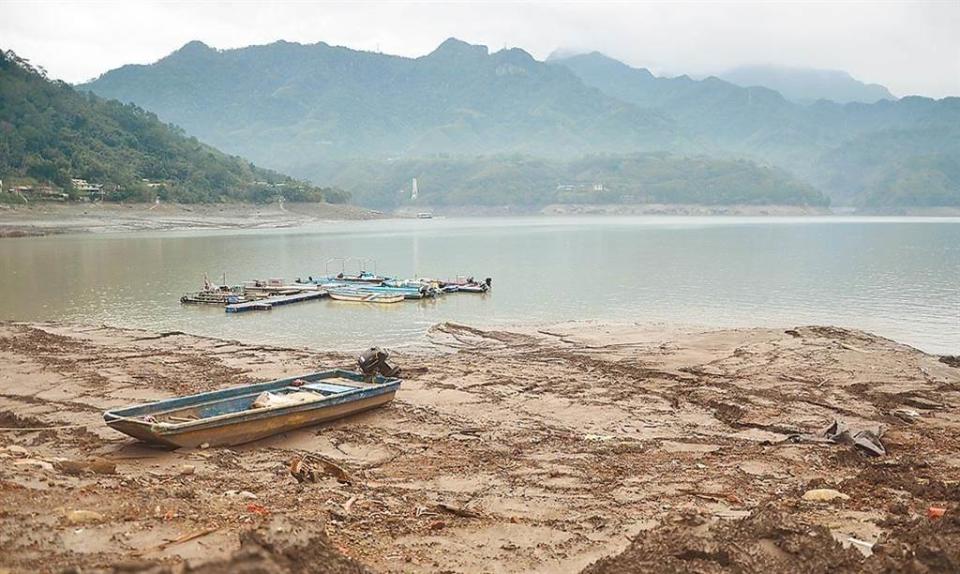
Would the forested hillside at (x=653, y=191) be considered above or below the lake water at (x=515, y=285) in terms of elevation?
above

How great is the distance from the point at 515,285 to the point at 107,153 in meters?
90.0

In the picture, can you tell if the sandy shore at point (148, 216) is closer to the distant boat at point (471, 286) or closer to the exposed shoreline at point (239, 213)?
the exposed shoreline at point (239, 213)

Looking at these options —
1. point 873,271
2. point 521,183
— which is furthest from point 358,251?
point 521,183

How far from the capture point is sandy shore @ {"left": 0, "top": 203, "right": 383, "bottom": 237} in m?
72.4

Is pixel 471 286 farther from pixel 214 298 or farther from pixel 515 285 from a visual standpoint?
pixel 214 298

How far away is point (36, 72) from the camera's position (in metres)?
121

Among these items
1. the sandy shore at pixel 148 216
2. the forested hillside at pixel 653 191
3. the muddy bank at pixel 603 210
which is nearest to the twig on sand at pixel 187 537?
the sandy shore at pixel 148 216

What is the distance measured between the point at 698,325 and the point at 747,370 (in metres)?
8.83

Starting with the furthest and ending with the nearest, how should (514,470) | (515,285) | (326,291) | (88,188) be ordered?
(88,188)
(515,285)
(326,291)
(514,470)

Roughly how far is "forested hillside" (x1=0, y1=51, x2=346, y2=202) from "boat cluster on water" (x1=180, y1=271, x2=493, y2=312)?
2427 inches

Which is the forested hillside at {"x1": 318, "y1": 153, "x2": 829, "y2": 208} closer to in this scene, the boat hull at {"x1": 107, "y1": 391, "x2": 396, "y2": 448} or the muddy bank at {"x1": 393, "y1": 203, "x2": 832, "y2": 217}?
the muddy bank at {"x1": 393, "y1": 203, "x2": 832, "y2": 217}

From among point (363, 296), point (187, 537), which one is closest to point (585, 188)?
point (363, 296)

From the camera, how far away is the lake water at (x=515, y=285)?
86.7 ft

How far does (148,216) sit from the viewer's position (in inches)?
3497
